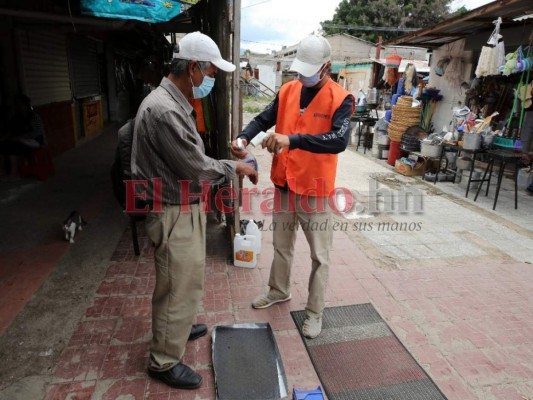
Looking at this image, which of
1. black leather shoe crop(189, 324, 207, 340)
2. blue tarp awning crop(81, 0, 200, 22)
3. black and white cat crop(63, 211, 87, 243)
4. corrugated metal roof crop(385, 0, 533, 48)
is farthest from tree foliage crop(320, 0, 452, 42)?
black leather shoe crop(189, 324, 207, 340)

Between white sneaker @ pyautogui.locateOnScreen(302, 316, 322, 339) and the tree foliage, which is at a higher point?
the tree foliage

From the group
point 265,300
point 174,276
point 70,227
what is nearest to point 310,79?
point 174,276

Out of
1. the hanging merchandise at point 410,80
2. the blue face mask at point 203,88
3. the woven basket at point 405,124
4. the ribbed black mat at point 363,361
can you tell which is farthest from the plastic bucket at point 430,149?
the blue face mask at point 203,88

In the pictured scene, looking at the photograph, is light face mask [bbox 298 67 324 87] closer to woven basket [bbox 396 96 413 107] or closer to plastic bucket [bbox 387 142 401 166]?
woven basket [bbox 396 96 413 107]

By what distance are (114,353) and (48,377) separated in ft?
1.33

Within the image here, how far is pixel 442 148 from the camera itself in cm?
745

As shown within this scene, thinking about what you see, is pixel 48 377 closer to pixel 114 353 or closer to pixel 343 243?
pixel 114 353

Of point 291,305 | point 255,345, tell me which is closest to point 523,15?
point 291,305

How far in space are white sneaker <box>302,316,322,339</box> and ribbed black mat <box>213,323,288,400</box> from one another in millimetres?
268

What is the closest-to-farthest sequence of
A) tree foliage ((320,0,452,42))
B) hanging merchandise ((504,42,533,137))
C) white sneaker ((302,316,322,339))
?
white sneaker ((302,316,322,339)), hanging merchandise ((504,42,533,137)), tree foliage ((320,0,452,42))

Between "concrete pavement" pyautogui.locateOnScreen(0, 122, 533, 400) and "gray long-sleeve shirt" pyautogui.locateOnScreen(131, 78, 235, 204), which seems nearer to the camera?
"gray long-sleeve shirt" pyautogui.locateOnScreen(131, 78, 235, 204)

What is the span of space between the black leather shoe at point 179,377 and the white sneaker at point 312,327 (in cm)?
89

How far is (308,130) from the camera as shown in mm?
2643

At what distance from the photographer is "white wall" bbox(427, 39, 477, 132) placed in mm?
8656
